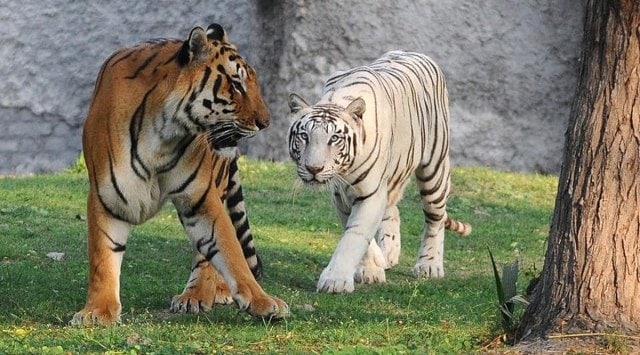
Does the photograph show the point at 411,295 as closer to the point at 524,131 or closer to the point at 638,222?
the point at 638,222

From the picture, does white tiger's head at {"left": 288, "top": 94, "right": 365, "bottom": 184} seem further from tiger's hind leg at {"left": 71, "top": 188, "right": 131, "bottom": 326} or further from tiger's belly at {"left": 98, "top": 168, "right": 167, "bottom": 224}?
tiger's hind leg at {"left": 71, "top": 188, "right": 131, "bottom": 326}

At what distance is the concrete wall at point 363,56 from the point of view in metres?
13.6

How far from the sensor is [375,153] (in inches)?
286

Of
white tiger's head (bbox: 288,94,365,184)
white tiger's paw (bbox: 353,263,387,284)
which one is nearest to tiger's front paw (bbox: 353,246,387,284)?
white tiger's paw (bbox: 353,263,387,284)

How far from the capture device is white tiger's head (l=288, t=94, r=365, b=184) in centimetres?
700

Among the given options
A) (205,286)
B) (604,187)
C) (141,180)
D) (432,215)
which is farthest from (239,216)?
(604,187)

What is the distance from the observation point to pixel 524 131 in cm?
1391

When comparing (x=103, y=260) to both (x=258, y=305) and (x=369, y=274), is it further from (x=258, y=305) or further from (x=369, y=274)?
(x=369, y=274)

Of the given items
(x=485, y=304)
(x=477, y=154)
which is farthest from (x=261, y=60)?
(x=485, y=304)

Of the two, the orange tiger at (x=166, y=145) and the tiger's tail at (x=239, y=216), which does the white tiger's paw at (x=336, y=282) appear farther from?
the orange tiger at (x=166, y=145)

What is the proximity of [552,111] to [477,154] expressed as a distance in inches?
38.5

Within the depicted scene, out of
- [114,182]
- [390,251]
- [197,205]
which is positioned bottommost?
[390,251]

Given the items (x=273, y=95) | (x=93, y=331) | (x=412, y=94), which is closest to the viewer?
(x=93, y=331)

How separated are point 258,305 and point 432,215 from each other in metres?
2.86
